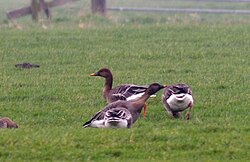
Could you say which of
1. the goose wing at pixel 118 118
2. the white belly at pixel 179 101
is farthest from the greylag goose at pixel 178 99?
the goose wing at pixel 118 118

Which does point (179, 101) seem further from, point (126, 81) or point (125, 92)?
point (126, 81)

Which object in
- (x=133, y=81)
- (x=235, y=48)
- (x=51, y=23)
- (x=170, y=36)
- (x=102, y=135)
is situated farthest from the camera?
(x=51, y=23)

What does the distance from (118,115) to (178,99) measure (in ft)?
4.09

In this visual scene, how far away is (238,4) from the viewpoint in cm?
4012

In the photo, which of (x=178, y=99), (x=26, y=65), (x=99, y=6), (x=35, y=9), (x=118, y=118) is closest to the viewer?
(x=118, y=118)

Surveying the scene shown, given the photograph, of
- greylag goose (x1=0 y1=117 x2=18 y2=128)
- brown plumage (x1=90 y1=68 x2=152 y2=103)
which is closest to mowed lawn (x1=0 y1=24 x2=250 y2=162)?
greylag goose (x1=0 y1=117 x2=18 y2=128)

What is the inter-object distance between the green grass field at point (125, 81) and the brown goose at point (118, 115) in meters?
0.23

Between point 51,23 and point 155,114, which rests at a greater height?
point 155,114

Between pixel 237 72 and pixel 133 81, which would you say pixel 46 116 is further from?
pixel 237 72

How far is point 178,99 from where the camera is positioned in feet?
40.7

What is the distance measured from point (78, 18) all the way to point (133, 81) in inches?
498

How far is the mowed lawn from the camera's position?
1048 cm

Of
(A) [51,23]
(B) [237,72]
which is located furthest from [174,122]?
(A) [51,23]

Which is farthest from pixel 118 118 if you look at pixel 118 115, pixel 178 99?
→ pixel 178 99
